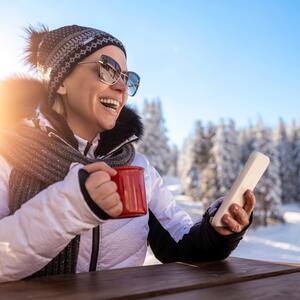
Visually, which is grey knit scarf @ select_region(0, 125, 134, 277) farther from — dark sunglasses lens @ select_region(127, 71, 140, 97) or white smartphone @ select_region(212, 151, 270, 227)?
white smartphone @ select_region(212, 151, 270, 227)

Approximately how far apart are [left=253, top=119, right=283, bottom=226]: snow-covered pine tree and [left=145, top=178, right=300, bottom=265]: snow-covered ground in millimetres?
1488

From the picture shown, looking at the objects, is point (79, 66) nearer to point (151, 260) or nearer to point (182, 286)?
point (182, 286)

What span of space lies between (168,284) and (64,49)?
5.67 feet

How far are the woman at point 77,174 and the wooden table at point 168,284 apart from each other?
188 millimetres

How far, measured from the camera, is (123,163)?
107 inches

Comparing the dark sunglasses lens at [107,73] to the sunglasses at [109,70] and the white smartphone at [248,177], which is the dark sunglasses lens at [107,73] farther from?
the white smartphone at [248,177]

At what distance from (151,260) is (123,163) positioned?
836 inches

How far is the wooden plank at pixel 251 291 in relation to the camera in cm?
153

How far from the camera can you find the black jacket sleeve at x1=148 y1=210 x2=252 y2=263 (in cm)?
245

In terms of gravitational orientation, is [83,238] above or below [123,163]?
below

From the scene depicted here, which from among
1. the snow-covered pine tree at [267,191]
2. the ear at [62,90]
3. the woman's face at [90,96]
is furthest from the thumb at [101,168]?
the snow-covered pine tree at [267,191]

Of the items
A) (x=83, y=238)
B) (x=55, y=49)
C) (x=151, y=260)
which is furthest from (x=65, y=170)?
(x=151, y=260)

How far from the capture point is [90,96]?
2623 millimetres

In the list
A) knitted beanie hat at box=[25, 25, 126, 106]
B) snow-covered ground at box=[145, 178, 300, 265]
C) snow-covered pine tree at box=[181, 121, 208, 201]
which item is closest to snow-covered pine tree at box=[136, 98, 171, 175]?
snow-covered pine tree at box=[181, 121, 208, 201]
